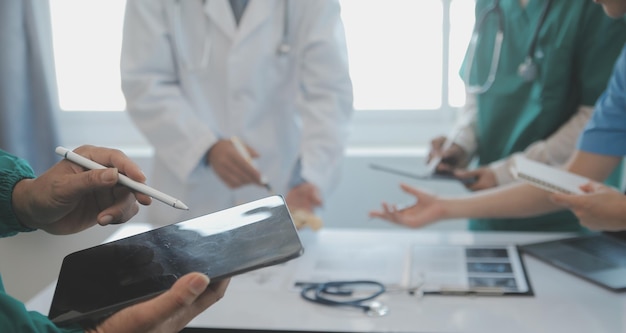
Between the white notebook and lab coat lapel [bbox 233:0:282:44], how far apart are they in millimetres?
796

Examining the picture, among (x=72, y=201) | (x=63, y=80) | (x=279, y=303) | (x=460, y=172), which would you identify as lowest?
(x=279, y=303)

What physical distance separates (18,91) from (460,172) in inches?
58.3

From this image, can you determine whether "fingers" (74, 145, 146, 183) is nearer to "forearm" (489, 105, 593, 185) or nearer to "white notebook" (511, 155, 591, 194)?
"white notebook" (511, 155, 591, 194)

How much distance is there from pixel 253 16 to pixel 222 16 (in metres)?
0.08

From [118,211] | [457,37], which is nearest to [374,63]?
[457,37]

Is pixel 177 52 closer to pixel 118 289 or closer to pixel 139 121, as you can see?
pixel 139 121

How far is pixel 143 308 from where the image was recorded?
2.40 feet

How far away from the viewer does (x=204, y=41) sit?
1.74 meters

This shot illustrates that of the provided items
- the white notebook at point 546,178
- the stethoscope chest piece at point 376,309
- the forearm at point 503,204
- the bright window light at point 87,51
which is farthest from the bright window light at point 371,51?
the stethoscope chest piece at point 376,309

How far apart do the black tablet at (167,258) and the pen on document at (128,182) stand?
3cm

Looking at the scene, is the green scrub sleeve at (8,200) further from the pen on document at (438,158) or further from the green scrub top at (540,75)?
the green scrub top at (540,75)

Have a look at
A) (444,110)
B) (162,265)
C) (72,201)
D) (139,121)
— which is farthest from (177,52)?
(444,110)

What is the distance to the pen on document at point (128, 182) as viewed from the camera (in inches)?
32.2

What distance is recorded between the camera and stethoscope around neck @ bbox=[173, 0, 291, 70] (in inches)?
67.2
